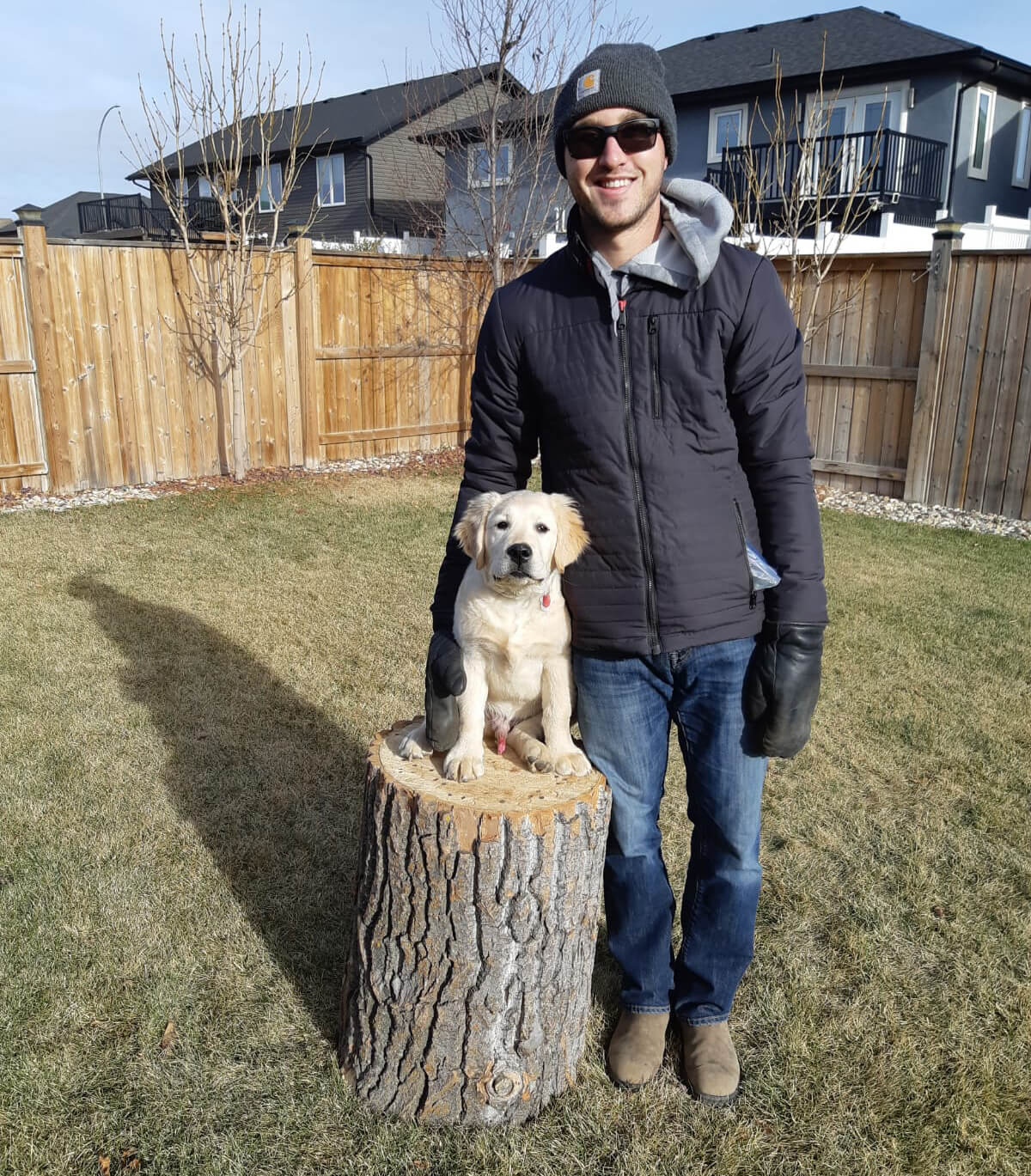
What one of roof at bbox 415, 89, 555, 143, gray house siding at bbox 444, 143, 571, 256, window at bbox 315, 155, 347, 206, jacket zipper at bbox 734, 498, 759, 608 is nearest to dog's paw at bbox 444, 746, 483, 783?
jacket zipper at bbox 734, 498, 759, 608

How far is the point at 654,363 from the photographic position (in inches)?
86.5

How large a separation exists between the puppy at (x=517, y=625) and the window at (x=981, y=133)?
22891 mm

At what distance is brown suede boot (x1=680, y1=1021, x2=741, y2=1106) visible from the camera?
2482 mm

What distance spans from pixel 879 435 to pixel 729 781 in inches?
319

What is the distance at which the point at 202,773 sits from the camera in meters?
4.14

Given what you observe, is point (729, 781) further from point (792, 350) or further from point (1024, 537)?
point (1024, 537)

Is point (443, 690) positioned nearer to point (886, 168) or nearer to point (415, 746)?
point (415, 746)

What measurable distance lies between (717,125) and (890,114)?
4.21 metres

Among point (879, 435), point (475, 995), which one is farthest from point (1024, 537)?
point (475, 995)

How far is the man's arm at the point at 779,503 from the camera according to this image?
7.15 feet

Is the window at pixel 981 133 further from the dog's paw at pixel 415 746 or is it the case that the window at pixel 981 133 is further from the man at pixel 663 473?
the dog's paw at pixel 415 746

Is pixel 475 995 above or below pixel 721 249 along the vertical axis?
below

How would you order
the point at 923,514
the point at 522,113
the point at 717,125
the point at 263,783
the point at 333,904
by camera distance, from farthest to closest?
1. the point at 717,125
2. the point at 522,113
3. the point at 923,514
4. the point at 263,783
5. the point at 333,904

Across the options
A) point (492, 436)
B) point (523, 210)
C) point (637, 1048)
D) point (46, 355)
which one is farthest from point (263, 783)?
point (523, 210)
